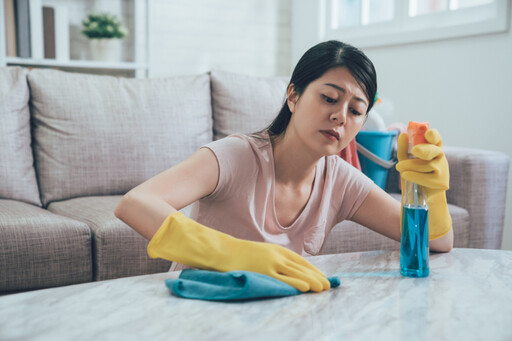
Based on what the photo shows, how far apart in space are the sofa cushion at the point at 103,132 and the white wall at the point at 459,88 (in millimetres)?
1362

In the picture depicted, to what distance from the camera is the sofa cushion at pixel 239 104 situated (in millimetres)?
2277

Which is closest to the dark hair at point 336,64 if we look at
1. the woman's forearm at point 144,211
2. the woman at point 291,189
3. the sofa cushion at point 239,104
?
the woman at point 291,189

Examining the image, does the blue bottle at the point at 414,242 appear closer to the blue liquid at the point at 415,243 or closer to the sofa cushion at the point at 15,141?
the blue liquid at the point at 415,243

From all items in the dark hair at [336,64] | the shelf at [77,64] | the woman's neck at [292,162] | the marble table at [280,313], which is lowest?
the marble table at [280,313]

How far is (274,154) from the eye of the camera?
124cm

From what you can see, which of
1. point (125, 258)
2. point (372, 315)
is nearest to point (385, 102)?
point (125, 258)

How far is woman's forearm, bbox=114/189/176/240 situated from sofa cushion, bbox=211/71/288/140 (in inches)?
51.9

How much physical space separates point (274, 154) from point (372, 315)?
1.91 feet

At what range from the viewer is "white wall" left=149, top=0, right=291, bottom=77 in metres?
3.62

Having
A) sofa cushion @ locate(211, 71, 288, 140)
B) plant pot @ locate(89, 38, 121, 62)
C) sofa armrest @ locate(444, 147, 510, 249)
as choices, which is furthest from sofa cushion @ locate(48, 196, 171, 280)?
plant pot @ locate(89, 38, 121, 62)

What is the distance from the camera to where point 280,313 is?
71cm

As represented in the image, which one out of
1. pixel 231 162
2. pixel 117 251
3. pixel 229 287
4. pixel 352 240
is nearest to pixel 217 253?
pixel 229 287

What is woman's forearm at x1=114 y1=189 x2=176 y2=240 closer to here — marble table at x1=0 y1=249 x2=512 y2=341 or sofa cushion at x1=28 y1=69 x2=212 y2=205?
marble table at x1=0 y1=249 x2=512 y2=341

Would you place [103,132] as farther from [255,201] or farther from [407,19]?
[407,19]
